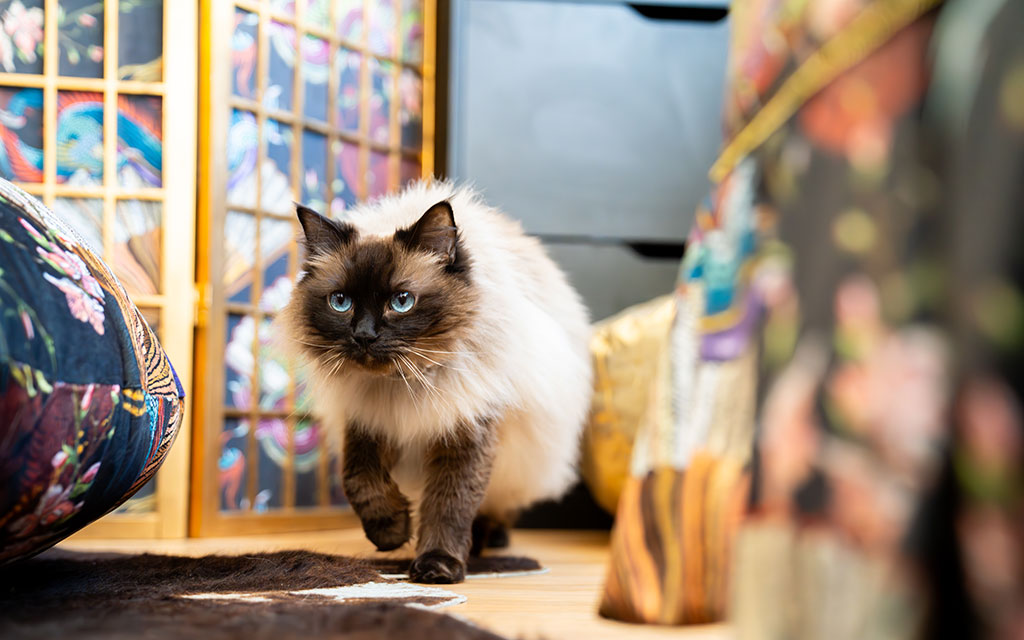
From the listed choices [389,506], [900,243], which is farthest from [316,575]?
[900,243]

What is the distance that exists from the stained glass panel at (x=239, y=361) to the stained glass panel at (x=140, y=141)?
429 mm

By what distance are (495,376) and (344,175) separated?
4.09 ft

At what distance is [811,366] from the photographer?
73cm

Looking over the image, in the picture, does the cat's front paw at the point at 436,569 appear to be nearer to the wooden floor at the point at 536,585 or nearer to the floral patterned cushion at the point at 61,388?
the wooden floor at the point at 536,585

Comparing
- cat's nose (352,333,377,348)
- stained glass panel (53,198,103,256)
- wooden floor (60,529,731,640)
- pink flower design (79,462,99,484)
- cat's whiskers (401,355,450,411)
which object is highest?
stained glass panel (53,198,103,256)

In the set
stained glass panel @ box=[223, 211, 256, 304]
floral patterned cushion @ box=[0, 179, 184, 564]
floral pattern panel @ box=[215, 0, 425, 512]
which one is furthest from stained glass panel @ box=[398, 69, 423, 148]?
floral patterned cushion @ box=[0, 179, 184, 564]

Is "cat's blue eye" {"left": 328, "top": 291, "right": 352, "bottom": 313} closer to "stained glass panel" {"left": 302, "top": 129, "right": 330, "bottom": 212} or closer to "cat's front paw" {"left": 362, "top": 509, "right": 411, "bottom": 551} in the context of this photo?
"cat's front paw" {"left": 362, "top": 509, "right": 411, "bottom": 551}

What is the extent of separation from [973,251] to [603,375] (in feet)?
5.98

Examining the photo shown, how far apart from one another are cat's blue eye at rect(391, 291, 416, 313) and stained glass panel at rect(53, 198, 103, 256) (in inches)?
44.3

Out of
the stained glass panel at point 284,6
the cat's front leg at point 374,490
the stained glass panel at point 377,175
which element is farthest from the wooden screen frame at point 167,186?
the cat's front leg at point 374,490

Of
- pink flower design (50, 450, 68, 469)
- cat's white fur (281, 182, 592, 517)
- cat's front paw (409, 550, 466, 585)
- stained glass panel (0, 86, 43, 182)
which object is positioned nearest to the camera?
pink flower design (50, 450, 68, 469)

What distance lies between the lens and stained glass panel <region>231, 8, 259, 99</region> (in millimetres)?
2535

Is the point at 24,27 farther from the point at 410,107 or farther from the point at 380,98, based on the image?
the point at 410,107

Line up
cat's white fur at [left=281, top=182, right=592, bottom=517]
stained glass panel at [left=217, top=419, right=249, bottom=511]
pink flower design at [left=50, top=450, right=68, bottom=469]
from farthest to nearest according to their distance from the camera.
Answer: stained glass panel at [left=217, top=419, right=249, bottom=511] < cat's white fur at [left=281, top=182, right=592, bottom=517] < pink flower design at [left=50, top=450, right=68, bottom=469]
